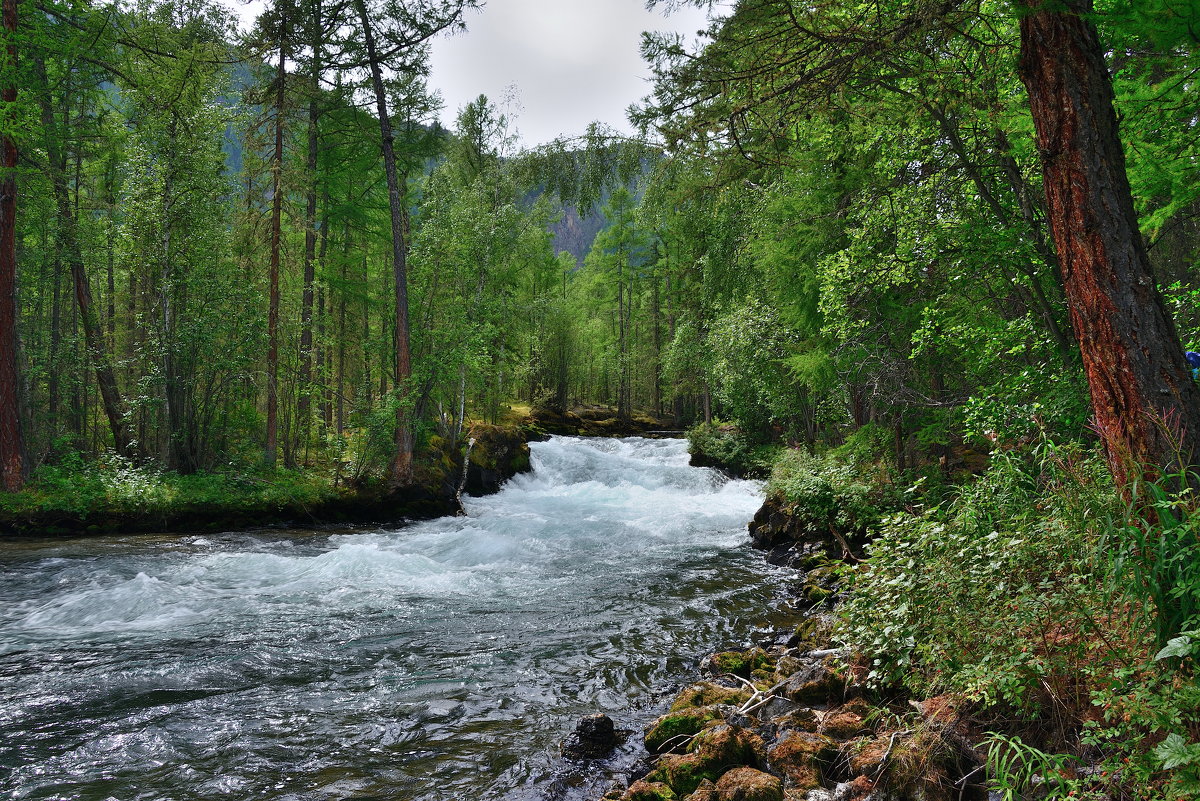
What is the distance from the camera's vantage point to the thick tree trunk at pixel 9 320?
10328 mm

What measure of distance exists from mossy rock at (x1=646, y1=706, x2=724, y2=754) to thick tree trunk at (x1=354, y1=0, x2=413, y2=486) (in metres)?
11.1

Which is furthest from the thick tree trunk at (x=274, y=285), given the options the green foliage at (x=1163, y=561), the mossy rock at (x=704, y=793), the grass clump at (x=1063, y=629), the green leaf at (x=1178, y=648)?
the green leaf at (x=1178, y=648)

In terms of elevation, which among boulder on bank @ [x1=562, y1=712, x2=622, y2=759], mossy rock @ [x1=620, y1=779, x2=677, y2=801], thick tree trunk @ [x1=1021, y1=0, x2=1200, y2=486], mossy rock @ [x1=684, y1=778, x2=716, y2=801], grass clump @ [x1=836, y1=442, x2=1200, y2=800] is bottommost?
boulder on bank @ [x1=562, y1=712, x2=622, y2=759]

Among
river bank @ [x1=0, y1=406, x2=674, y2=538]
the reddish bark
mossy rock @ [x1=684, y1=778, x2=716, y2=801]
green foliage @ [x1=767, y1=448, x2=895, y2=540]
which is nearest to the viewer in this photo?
mossy rock @ [x1=684, y1=778, x2=716, y2=801]

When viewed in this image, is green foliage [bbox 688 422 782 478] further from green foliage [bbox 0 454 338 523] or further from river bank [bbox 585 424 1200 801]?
river bank [bbox 585 424 1200 801]

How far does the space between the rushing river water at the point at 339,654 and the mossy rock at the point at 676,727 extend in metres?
0.48

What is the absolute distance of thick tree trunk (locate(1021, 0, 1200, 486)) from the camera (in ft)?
9.36

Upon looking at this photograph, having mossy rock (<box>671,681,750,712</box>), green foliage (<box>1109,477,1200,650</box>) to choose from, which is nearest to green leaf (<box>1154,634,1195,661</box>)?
green foliage (<box>1109,477,1200,650</box>)

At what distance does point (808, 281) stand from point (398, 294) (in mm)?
9848

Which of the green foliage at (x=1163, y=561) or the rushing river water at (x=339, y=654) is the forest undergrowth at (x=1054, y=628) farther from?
the rushing river water at (x=339, y=654)

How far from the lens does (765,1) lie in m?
3.40

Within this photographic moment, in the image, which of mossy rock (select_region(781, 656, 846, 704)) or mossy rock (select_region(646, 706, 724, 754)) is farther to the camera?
mossy rock (select_region(781, 656, 846, 704))

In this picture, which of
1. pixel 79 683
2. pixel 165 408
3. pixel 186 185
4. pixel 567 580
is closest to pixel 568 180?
pixel 567 580

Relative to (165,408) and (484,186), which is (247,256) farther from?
(484,186)
